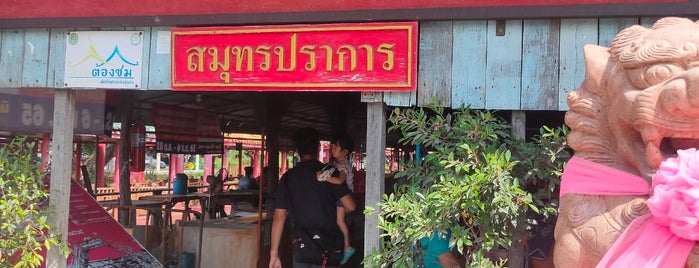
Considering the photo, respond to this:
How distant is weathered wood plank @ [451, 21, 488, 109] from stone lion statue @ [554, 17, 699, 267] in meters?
0.93

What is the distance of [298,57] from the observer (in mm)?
3740

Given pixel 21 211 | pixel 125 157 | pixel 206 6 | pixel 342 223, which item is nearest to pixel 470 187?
pixel 342 223

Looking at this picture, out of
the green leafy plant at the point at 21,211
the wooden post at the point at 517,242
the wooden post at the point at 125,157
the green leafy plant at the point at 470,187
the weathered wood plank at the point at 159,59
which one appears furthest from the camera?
the wooden post at the point at 125,157

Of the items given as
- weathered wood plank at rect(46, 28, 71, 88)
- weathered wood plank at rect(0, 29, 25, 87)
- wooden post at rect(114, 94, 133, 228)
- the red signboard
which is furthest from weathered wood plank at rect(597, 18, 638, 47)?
wooden post at rect(114, 94, 133, 228)

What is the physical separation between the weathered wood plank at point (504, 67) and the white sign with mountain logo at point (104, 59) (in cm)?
217

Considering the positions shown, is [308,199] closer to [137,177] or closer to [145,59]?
[145,59]

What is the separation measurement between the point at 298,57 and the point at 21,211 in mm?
1884

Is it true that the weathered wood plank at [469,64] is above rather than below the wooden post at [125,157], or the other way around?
above

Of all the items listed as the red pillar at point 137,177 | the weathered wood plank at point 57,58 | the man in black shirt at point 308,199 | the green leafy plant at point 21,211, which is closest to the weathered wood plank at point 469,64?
the man in black shirt at point 308,199

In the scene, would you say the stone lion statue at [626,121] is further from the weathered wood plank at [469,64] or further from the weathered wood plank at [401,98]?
the weathered wood plank at [401,98]

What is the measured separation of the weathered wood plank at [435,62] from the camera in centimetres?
355

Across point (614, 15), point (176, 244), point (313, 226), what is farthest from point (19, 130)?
point (614, 15)

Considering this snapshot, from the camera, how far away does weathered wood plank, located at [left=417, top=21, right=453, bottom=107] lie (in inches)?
140

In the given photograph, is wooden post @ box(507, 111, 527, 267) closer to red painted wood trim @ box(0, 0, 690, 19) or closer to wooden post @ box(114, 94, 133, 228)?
red painted wood trim @ box(0, 0, 690, 19)
